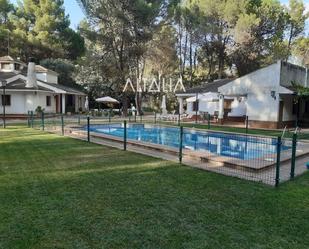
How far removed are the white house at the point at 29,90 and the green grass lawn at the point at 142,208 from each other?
2284 cm

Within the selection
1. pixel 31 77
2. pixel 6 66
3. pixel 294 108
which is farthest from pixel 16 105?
pixel 294 108

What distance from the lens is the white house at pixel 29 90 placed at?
29.3 metres

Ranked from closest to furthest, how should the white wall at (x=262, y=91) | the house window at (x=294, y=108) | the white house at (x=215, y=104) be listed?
1. the white wall at (x=262, y=91)
2. the house window at (x=294, y=108)
3. the white house at (x=215, y=104)

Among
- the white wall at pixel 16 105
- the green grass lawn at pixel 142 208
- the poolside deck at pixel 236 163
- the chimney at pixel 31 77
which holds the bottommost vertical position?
the green grass lawn at pixel 142 208

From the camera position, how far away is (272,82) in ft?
65.8

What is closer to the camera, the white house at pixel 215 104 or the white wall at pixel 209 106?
the white house at pixel 215 104

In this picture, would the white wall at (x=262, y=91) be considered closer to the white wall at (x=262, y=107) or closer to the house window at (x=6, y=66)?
the white wall at (x=262, y=107)

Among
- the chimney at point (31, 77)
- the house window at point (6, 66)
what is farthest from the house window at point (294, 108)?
the house window at point (6, 66)

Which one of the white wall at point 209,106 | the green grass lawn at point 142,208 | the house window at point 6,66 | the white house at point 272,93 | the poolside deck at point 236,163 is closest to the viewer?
the green grass lawn at point 142,208

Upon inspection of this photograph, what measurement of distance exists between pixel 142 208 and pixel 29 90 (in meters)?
27.4

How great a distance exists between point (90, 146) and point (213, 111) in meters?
18.9

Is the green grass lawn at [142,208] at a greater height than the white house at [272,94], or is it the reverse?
the white house at [272,94]

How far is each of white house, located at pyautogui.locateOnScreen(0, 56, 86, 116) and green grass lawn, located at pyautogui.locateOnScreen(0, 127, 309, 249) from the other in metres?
22.8

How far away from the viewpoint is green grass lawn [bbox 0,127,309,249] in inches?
159
